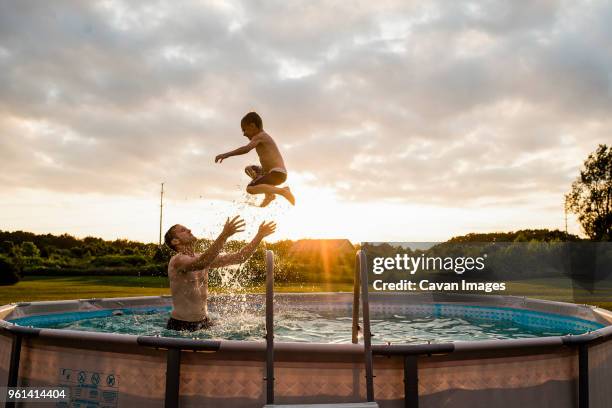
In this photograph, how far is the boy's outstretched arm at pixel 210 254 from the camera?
13.9 ft

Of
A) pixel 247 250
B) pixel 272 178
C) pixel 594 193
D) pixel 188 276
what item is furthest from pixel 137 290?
pixel 594 193

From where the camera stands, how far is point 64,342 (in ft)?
11.2

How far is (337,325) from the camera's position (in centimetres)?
817

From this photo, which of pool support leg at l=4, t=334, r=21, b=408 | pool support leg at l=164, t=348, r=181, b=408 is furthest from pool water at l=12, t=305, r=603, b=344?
pool support leg at l=164, t=348, r=181, b=408

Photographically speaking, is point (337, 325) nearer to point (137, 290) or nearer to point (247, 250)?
point (247, 250)

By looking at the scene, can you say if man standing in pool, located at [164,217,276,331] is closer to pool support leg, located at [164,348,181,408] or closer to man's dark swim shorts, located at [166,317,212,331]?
man's dark swim shorts, located at [166,317,212,331]

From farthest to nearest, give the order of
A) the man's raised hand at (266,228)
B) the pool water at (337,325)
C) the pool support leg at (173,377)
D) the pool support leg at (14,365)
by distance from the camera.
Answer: the pool water at (337,325) < the man's raised hand at (266,228) < the pool support leg at (14,365) < the pool support leg at (173,377)

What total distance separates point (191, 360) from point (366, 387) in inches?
44.5

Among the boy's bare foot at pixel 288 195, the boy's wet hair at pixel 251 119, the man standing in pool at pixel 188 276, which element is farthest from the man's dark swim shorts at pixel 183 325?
the boy's wet hair at pixel 251 119

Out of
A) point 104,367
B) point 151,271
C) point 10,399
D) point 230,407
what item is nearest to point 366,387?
point 230,407

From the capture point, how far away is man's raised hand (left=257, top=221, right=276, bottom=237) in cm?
539

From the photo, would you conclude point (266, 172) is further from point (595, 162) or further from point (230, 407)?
point (595, 162)

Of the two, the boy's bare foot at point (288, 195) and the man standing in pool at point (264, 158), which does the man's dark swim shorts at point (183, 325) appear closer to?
the man standing in pool at point (264, 158)

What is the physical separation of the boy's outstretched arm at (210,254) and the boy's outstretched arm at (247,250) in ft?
1.10
